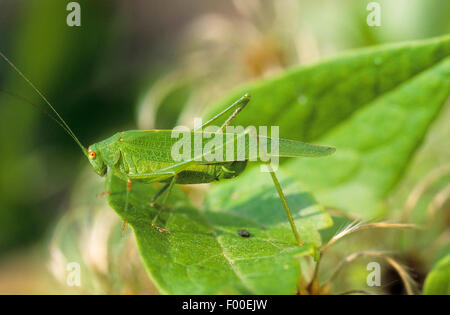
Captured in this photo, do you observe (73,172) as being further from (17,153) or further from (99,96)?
(99,96)

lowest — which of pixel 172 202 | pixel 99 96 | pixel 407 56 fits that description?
pixel 172 202

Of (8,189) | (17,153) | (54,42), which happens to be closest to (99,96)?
(54,42)

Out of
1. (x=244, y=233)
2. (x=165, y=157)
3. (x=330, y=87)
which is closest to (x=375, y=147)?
(x=330, y=87)

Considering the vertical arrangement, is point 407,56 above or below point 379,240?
→ above

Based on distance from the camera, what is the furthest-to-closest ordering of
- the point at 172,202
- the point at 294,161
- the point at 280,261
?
1. the point at 294,161
2. the point at 172,202
3. the point at 280,261

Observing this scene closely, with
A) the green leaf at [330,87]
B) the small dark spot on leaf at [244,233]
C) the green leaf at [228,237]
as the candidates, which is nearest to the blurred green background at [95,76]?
→ the green leaf at [330,87]

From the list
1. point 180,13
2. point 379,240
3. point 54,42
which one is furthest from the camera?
point 180,13

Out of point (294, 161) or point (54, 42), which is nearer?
point (294, 161)

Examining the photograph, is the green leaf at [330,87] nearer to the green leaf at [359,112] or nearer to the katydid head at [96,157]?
the green leaf at [359,112]

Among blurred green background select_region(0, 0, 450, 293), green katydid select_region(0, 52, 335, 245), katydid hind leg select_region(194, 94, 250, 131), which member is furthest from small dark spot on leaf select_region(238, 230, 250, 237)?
blurred green background select_region(0, 0, 450, 293)
